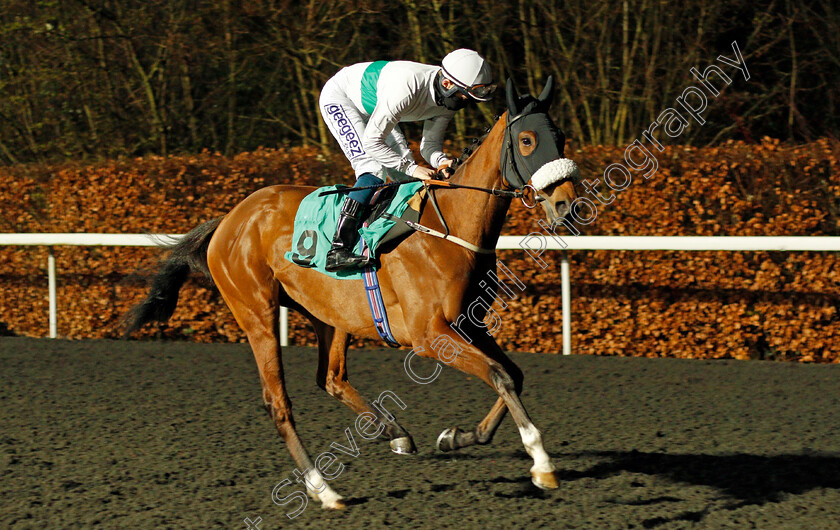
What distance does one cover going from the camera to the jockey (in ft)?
12.7

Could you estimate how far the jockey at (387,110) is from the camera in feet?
12.7

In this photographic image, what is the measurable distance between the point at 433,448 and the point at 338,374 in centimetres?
60

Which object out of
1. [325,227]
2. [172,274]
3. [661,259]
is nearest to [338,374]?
[325,227]

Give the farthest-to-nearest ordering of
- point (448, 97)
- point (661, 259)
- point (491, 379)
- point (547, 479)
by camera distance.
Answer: point (661, 259), point (448, 97), point (491, 379), point (547, 479)

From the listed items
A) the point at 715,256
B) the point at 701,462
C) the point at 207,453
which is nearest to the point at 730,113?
the point at 715,256

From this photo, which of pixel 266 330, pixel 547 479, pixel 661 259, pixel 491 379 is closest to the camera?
pixel 547 479

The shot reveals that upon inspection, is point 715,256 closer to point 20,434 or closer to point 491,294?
point 491,294

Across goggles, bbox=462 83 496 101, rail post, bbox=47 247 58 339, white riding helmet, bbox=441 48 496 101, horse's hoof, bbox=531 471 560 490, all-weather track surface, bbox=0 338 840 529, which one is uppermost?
white riding helmet, bbox=441 48 496 101

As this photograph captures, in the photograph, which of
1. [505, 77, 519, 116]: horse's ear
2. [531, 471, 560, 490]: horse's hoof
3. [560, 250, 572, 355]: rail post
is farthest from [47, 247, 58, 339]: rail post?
[531, 471, 560, 490]: horse's hoof

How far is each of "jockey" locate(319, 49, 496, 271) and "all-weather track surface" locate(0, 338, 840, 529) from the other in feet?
3.38

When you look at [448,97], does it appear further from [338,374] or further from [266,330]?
[338,374]

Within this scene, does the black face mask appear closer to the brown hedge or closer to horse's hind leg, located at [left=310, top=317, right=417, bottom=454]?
horse's hind leg, located at [left=310, top=317, right=417, bottom=454]

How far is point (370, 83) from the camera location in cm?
424

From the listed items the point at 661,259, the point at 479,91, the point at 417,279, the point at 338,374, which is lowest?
the point at 338,374
